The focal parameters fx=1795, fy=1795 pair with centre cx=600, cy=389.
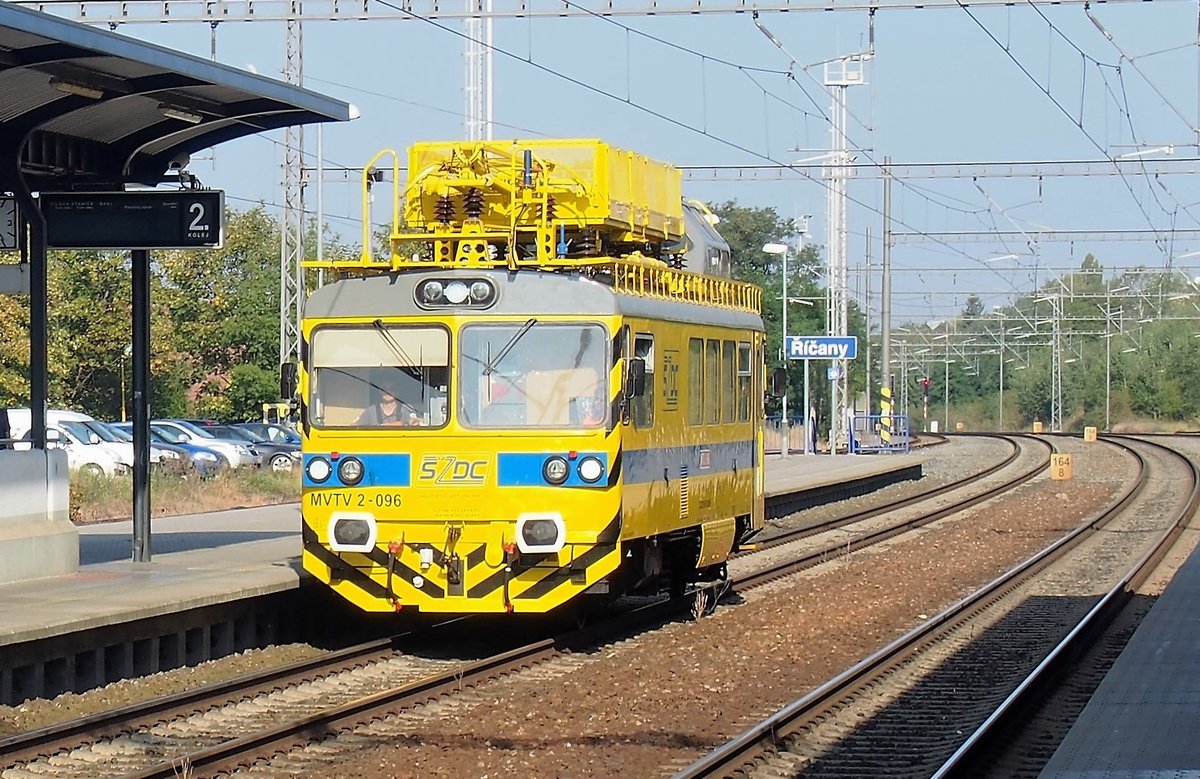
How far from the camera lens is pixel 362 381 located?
13.2 metres

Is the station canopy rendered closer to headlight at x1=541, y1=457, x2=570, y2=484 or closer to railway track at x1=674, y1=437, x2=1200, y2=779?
headlight at x1=541, y1=457, x2=570, y2=484

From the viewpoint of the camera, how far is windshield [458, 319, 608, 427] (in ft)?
41.9

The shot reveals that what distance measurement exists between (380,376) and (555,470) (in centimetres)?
152

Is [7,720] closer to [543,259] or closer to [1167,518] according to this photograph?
[543,259]

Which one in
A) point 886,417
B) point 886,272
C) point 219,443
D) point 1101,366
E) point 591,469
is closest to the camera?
point 591,469

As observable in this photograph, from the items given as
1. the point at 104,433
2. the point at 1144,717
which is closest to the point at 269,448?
the point at 104,433

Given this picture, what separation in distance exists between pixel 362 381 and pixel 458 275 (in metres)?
1.06

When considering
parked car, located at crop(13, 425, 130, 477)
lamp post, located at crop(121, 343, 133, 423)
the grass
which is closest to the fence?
lamp post, located at crop(121, 343, 133, 423)

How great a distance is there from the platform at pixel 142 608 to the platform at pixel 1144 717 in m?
5.98

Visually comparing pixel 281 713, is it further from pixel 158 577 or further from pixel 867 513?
pixel 867 513

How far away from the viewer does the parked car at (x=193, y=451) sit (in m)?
32.7

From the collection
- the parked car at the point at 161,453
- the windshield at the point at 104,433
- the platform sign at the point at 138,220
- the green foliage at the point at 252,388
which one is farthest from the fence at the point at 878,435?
the platform sign at the point at 138,220

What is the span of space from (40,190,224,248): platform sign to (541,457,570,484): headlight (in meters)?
3.49

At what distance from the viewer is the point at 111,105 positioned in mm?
13508
